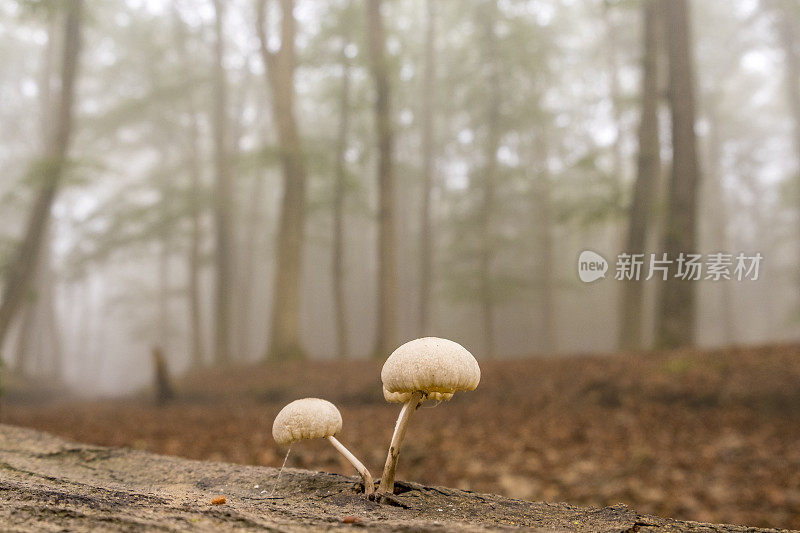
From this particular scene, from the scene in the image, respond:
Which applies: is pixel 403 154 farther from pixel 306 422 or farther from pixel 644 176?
pixel 306 422

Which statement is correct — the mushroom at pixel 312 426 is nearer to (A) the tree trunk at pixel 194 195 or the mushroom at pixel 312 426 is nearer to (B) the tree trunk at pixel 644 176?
(B) the tree trunk at pixel 644 176

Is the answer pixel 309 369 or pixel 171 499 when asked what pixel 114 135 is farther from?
pixel 171 499

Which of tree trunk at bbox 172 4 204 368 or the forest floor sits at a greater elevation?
tree trunk at bbox 172 4 204 368

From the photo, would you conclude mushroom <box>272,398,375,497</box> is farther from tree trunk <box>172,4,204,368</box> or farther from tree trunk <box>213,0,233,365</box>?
tree trunk <box>172,4,204,368</box>

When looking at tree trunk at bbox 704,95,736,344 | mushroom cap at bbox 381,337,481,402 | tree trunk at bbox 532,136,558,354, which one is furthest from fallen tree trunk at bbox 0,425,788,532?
tree trunk at bbox 704,95,736,344

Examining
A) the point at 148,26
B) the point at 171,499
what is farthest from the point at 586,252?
the point at 148,26

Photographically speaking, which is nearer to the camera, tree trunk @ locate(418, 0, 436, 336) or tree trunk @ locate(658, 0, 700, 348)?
tree trunk @ locate(658, 0, 700, 348)
